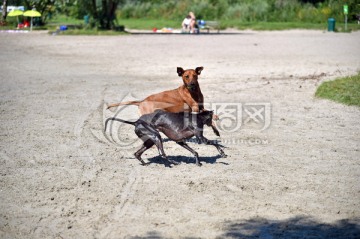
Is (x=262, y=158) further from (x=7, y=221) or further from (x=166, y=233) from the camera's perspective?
(x=7, y=221)

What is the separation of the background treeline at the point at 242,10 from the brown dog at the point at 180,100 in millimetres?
36518

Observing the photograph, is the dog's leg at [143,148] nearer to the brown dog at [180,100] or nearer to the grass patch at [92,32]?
the brown dog at [180,100]

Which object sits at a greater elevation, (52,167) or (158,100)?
(158,100)

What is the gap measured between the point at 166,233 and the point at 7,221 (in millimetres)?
1687

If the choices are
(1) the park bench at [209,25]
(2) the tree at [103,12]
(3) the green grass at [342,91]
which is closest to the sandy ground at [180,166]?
(3) the green grass at [342,91]

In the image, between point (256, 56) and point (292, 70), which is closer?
point (292, 70)

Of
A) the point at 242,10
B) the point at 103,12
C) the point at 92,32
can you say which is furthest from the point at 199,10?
the point at 92,32

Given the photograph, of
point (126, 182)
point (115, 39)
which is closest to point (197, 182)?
point (126, 182)

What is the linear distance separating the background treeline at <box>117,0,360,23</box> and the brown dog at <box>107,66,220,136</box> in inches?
1438

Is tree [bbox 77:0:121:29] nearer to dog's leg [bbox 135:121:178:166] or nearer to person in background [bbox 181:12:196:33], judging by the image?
person in background [bbox 181:12:196:33]

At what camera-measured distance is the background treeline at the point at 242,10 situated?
48531 millimetres

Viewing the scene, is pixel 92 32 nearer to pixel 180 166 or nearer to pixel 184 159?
pixel 184 159

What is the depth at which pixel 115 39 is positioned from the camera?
31.4 metres

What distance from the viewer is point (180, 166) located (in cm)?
850
